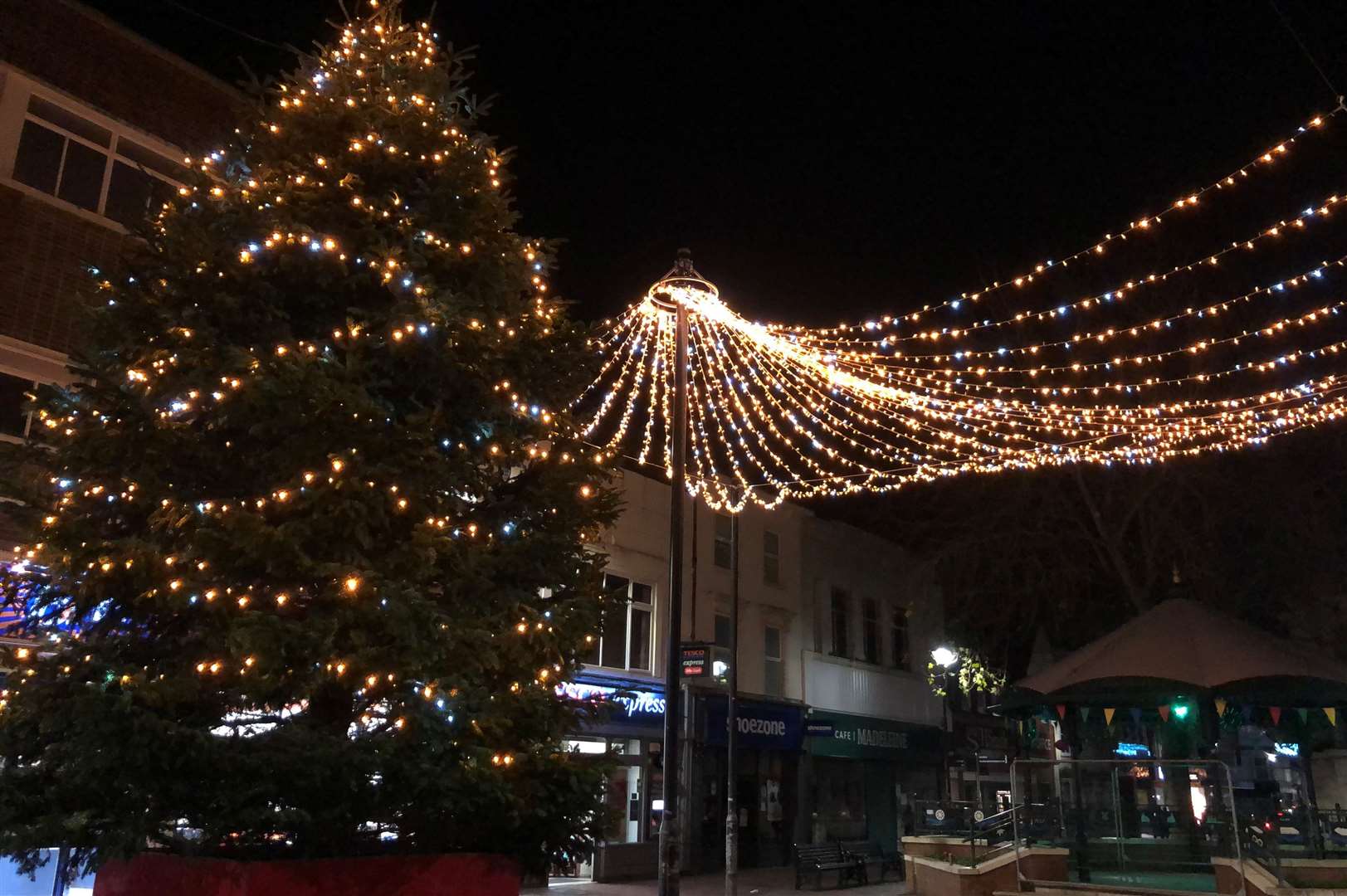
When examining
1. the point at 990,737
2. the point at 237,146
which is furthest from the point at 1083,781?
the point at 990,737

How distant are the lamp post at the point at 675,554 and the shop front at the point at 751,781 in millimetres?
10742

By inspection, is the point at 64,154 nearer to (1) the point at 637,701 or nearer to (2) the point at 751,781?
(1) the point at 637,701

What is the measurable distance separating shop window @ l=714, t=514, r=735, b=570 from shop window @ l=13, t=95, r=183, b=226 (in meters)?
14.8

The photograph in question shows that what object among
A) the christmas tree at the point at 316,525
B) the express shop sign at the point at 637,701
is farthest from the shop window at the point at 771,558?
the christmas tree at the point at 316,525

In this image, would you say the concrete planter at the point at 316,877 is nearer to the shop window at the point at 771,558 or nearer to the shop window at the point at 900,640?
the shop window at the point at 771,558

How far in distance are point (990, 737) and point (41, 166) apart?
31.7m

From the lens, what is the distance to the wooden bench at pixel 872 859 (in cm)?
2161

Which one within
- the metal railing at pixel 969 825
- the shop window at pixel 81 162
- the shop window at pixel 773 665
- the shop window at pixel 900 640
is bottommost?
the metal railing at pixel 969 825

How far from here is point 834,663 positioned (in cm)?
2805

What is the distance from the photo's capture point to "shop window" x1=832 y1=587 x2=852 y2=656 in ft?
94.5

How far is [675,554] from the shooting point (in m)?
12.2

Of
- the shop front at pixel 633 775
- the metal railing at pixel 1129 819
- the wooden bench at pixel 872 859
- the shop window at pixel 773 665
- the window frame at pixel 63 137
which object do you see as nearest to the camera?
the metal railing at pixel 1129 819

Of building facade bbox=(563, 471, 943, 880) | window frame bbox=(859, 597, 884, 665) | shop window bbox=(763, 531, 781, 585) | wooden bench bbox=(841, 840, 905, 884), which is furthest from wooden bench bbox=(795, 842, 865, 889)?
window frame bbox=(859, 597, 884, 665)

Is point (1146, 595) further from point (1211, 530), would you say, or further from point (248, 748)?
point (248, 748)
